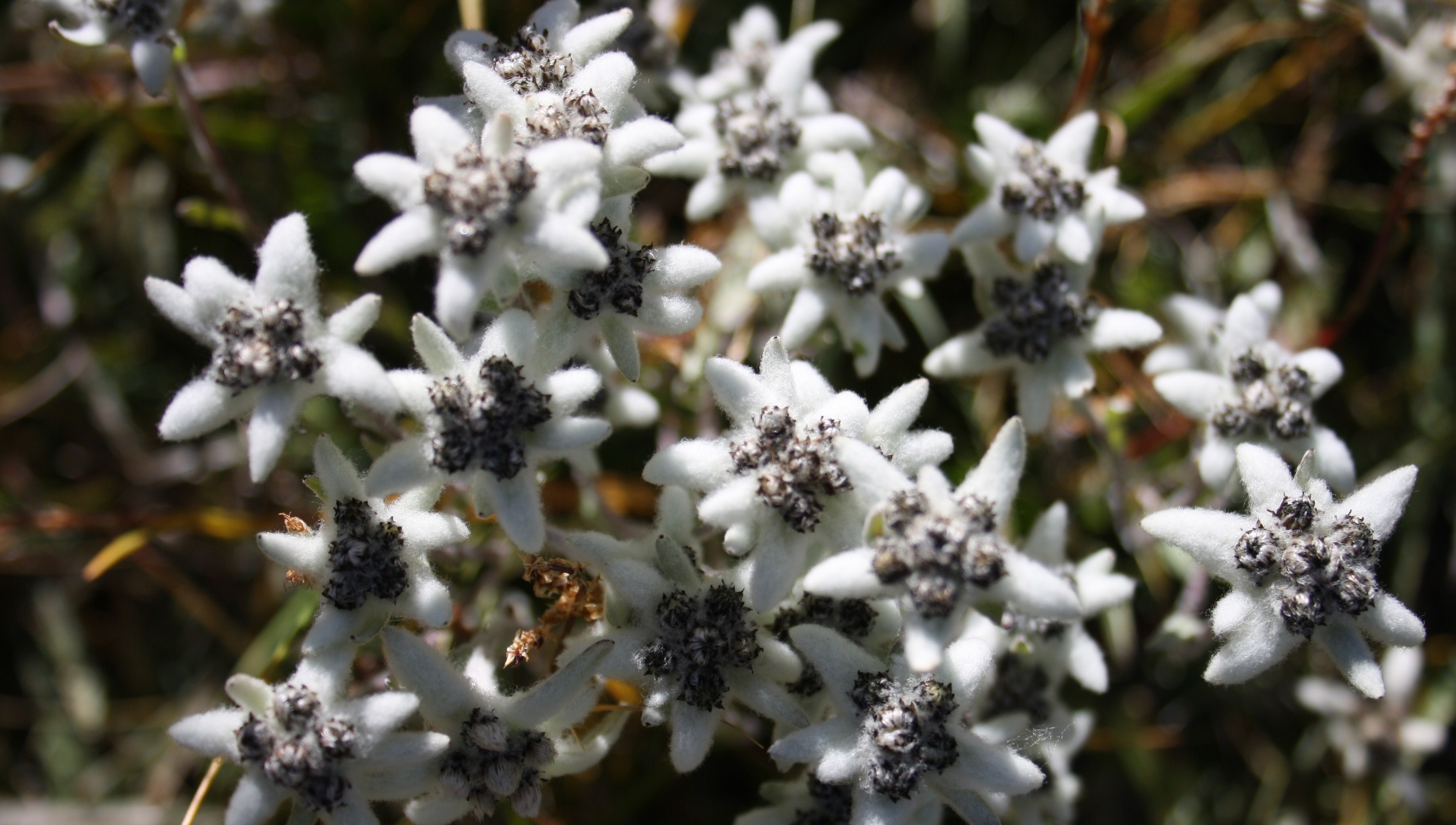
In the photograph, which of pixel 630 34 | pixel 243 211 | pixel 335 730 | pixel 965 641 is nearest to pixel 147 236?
→ pixel 243 211

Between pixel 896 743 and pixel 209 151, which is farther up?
pixel 209 151

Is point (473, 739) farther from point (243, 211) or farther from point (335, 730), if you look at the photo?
point (243, 211)

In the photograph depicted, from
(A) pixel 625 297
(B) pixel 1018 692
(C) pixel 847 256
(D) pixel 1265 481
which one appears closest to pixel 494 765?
(A) pixel 625 297

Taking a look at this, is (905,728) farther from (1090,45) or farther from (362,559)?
(1090,45)

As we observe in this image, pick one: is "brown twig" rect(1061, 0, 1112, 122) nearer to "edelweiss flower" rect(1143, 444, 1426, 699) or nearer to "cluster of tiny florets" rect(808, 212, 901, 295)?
"cluster of tiny florets" rect(808, 212, 901, 295)

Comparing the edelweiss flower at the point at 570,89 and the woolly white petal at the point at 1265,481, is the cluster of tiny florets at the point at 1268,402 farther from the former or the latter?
Answer: the edelweiss flower at the point at 570,89

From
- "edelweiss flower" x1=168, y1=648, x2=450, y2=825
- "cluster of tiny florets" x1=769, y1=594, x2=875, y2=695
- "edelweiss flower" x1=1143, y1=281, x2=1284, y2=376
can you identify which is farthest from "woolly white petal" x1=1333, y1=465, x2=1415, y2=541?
"edelweiss flower" x1=168, y1=648, x2=450, y2=825
